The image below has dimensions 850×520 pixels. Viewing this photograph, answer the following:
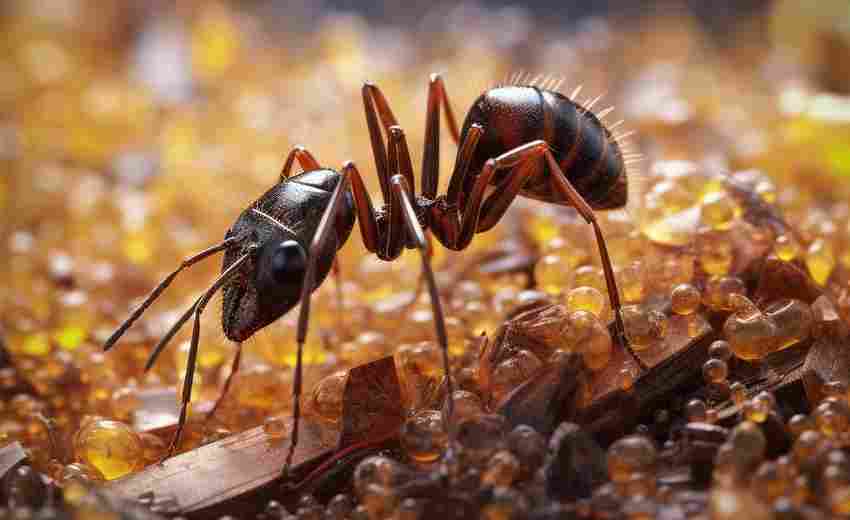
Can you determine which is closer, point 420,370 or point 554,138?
point 420,370

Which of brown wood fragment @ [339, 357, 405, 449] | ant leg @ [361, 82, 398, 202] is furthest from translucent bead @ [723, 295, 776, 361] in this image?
ant leg @ [361, 82, 398, 202]

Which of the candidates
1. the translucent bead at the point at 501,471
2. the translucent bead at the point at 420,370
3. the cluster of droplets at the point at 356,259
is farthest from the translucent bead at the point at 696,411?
the translucent bead at the point at 420,370

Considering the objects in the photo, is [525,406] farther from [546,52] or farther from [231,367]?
[546,52]

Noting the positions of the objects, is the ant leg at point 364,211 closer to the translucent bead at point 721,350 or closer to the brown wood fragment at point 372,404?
the brown wood fragment at point 372,404

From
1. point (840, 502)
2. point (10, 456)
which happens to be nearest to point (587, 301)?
point (840, 502)

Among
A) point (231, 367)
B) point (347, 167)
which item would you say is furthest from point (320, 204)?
point (231, 367)

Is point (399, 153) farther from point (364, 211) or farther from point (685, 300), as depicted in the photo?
point (685, 300)
